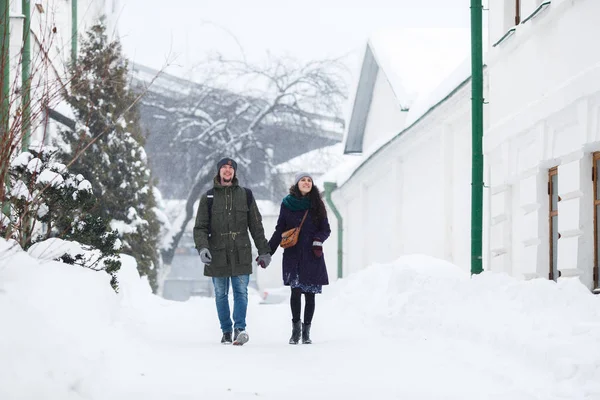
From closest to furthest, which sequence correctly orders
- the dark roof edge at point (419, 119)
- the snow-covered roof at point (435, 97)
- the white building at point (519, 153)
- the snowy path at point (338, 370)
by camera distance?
the snowy path at point (338, 370), the white building at point (519, 153), the dark roof edge at point (419, 119), the snow-covered roof at point (435, 97)

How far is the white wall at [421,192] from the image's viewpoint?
13.9 metres

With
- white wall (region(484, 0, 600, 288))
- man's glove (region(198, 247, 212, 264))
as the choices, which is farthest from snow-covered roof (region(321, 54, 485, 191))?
man's glove (region(198, 247, 212, 264))

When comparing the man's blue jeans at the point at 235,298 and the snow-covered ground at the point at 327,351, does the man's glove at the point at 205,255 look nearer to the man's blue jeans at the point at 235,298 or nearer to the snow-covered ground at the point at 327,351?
the man's blue jeans at the point at 235,298

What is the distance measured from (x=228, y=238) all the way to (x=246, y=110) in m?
21.8

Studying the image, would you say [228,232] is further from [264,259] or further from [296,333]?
[296,333]

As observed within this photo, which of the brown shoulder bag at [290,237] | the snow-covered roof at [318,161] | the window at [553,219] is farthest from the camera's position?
the snow-covered roof at [318,161]

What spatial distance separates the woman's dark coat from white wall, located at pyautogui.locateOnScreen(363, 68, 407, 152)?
928 cm

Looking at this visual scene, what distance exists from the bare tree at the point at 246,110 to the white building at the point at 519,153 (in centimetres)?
1224

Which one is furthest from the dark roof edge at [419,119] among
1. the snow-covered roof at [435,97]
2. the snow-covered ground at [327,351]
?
the snow-covered ground at [327,351]

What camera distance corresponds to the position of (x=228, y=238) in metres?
8.91

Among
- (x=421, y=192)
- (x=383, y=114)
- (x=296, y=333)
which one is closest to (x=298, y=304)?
(x=296, y=333)

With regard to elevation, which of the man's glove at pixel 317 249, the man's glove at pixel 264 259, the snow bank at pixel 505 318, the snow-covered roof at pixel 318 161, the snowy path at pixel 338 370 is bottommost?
the snowy path at pixel 338 370

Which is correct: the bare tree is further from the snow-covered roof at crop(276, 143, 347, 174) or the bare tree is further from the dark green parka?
the dark green parka

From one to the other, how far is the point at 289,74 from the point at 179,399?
25928 millimetres
